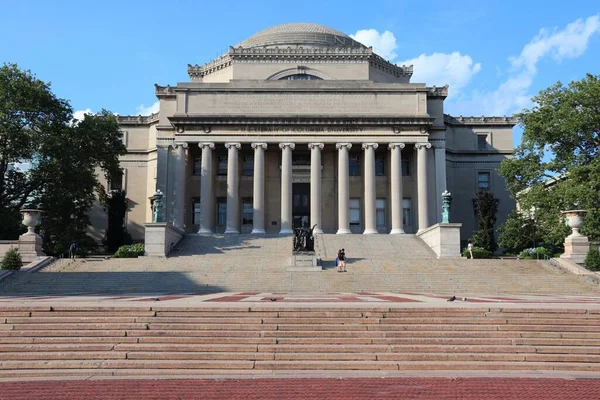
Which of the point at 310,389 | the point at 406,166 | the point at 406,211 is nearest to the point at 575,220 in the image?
the point at 406,211

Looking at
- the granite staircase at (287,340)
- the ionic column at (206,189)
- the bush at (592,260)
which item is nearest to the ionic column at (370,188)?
the ionic column at (206,189)

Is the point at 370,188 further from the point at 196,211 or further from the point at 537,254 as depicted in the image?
the point at 196,211

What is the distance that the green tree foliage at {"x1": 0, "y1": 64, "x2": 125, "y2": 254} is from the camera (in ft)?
131

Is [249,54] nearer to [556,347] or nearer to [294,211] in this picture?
[294,211]

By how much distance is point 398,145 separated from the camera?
A: 154 ft

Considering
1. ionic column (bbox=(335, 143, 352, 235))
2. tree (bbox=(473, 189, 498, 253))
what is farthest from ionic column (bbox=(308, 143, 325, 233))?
tree (bbox=(473, 189, 498, 253))

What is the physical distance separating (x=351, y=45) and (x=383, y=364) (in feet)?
165

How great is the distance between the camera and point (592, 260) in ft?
105

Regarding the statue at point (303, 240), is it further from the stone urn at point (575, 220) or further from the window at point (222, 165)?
the window at point (222, 165)

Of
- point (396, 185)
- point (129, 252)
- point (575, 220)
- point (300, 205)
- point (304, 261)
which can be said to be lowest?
point (304, 261)

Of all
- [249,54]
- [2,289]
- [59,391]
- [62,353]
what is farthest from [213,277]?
[249,54]

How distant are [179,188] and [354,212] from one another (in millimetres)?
14426

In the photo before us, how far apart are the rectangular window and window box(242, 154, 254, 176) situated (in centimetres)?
881

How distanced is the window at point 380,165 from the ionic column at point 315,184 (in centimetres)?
575
